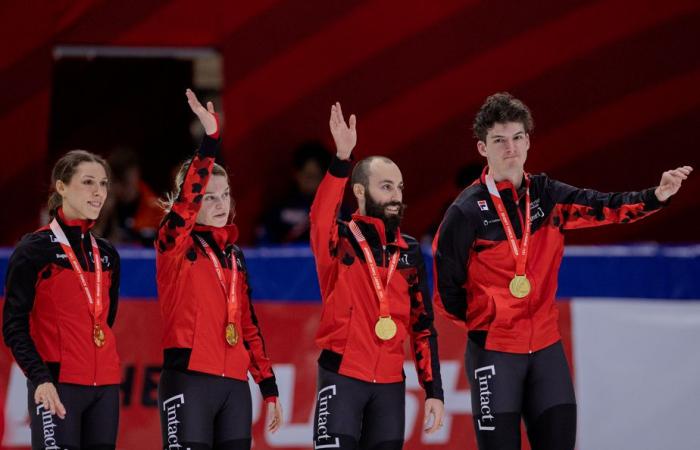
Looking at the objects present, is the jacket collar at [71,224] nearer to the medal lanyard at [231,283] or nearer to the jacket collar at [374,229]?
the medal lanyard at [231,283]

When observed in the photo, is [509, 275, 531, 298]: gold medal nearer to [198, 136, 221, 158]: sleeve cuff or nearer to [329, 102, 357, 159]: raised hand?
[329, 102, 357, 159]: raised hand

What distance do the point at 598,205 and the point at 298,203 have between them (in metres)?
3.73

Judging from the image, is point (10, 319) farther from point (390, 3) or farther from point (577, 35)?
point (577, 35)

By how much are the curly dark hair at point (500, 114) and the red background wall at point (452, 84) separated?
4.21 meters

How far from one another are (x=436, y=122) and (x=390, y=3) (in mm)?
1087

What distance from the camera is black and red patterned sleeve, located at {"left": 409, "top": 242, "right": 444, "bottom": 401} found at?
18.5 ft

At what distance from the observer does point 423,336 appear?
5676 millimetres

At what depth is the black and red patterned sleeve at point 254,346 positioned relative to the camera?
566cm

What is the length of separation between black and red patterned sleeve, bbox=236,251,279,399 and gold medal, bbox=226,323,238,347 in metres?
0.20

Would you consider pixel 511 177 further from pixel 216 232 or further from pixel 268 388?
pixel 268 388

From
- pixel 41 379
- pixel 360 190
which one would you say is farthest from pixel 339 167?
pixel 41 379

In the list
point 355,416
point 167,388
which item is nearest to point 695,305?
point 355,416

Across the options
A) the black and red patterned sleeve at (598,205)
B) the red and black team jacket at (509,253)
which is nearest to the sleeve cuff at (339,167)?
the red and black team jacket at (509,253)

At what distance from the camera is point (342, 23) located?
970 centimetres
